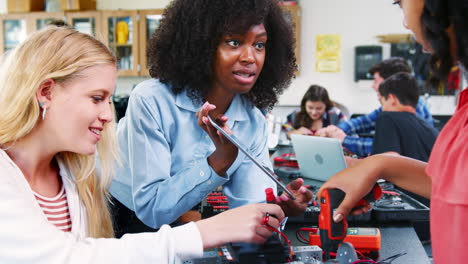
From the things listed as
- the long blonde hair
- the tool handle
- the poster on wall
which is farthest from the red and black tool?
the poster on wall

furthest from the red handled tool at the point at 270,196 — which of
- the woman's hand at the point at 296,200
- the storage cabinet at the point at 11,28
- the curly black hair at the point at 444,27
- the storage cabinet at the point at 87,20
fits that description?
the storage cabinet at the point at 11,28

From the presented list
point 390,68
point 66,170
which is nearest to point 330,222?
point 66,170

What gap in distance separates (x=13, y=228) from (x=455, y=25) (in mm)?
805

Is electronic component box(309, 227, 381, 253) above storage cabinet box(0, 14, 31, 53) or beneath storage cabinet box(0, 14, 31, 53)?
beneath

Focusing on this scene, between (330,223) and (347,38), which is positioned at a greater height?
(347,38)

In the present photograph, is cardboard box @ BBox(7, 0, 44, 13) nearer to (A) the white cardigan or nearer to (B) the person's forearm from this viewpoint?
(A) the white cardigan

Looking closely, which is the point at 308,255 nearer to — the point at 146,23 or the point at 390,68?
the point at 390,68

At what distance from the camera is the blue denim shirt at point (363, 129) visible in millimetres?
2924

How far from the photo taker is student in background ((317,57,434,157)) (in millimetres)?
2941

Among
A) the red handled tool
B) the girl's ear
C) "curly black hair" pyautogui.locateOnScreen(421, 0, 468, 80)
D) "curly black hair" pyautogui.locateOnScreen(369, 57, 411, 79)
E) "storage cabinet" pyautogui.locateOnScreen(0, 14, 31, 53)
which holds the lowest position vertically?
the red handled tool

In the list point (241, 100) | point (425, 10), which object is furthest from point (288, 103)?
point (425, 10)

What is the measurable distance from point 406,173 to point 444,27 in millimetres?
367

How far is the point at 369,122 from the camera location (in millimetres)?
3807

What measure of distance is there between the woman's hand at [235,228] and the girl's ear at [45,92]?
423 millimetres
